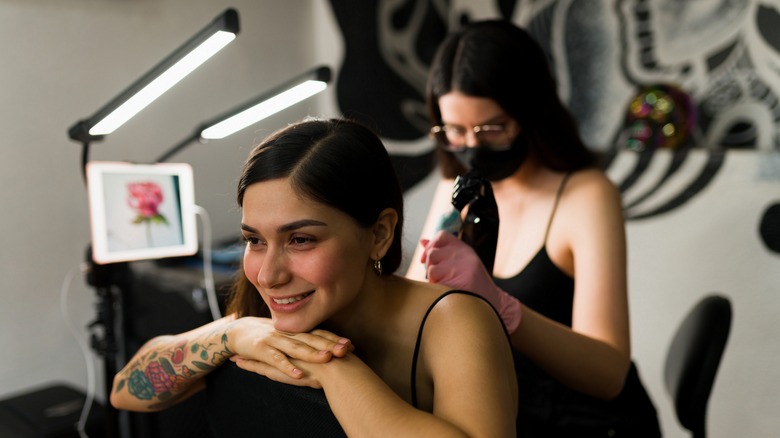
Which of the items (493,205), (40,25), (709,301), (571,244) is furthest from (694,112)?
(40,25)

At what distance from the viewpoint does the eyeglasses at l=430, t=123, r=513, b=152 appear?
1.40m

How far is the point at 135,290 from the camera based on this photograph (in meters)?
2.02

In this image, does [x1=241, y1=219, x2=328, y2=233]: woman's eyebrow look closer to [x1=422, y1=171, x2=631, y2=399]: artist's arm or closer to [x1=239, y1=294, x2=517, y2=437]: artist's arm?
[x1=239, y1=294, x2=517, y2=437]: artist's arm

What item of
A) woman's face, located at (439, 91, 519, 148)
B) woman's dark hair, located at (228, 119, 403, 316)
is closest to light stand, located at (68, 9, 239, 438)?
woman's dark hair, located at (228, 119, 403, 316)

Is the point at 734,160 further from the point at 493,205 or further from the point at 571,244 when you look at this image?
the point at 493,205


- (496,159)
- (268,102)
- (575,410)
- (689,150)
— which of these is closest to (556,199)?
(496,159)

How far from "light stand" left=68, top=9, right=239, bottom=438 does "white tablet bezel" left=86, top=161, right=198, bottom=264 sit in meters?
0.06

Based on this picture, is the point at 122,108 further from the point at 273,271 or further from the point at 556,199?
the point at 556,199

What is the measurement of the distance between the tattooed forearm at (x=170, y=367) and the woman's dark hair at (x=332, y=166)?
0.80 ft

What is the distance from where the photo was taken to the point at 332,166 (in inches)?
32.7

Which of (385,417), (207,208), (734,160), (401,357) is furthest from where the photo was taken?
(207,208)

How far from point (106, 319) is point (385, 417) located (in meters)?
0.98

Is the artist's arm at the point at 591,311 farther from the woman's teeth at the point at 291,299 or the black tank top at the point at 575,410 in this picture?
the woman's teeth at the point at 291,299

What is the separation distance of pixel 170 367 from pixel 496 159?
824 millimetres
